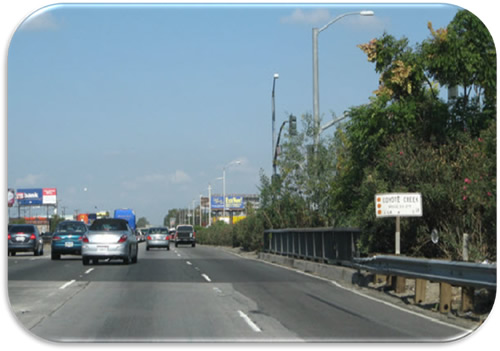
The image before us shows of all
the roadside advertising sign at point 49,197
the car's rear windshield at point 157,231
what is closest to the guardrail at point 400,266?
the car's rear windshield at point 157,231

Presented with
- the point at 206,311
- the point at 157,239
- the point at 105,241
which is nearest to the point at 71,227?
the point at 105,241

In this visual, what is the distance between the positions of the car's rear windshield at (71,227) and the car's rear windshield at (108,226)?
18.4 feet

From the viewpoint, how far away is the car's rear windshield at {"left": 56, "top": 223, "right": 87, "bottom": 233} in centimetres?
3384

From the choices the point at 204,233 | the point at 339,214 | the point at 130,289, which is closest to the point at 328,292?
the point at 130,289

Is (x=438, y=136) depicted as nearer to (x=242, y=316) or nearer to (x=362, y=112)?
(x=362, y=112)

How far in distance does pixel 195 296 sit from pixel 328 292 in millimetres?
3284

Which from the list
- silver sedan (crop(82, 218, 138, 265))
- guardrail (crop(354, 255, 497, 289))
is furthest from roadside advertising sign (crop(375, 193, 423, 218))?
silver sedan (crop(82, 218, 138, 265))

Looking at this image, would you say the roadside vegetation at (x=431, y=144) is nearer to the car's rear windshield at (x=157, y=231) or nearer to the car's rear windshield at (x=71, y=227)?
the car's rear windshield at (x=71, y=227)

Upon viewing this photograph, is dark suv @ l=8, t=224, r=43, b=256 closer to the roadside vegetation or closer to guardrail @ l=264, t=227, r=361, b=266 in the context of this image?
guardrail @ l=264, t=227, r=361, b=266

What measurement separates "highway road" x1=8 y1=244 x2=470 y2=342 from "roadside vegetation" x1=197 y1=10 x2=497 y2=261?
9.73 feet

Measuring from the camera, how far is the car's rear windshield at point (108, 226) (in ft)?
92.8

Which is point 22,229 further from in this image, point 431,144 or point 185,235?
point 185,235

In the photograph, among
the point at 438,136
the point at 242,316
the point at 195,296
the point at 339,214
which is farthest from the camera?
the point at 339,214

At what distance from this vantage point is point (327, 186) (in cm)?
3416
